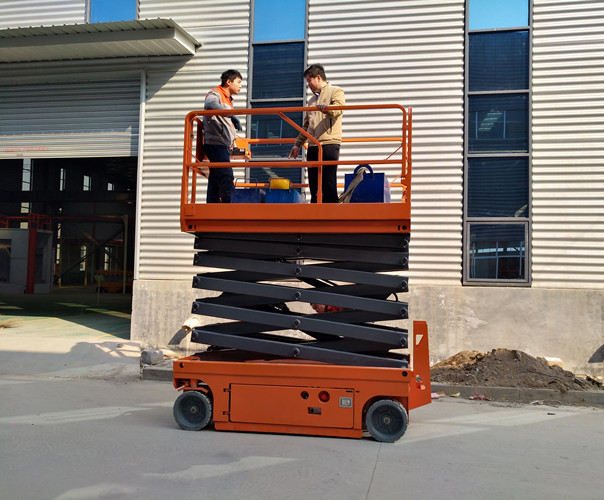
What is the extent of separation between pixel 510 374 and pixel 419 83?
5465mm

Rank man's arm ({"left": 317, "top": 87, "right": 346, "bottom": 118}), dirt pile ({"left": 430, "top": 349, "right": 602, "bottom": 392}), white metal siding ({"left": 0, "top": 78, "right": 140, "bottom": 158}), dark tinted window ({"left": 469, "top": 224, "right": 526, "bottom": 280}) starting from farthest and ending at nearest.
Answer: white metal siding ({"left": 0, "top": 78, "right": 140, "bottom": 158}), dark tinted window ({"left": 469, "top": 224, "right": 526, "bottom": 280}), dirt pile ({"left": 430, "top": 349, "right": 602, "bottom": 392}), man's arm ({"left": 317, "top": 87, "right": 346, "bottom": 118})

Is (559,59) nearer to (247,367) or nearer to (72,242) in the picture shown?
(247,367)

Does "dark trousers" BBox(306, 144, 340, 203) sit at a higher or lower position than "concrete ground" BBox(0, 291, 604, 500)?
higher

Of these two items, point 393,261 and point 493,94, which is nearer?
point 393,261

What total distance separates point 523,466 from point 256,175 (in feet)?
24.7

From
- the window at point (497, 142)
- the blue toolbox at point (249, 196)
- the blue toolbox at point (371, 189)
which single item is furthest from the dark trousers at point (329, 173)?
the window at point (497, 142)

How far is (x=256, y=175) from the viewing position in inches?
434

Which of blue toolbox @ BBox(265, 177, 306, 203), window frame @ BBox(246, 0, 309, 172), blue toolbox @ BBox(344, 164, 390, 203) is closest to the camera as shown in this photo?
blue toolbox @ BBox(344, 164, 390, 203)

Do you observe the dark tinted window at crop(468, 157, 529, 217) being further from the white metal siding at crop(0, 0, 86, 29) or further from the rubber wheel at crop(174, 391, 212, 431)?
the white metal siding at crop(0, 0, 86, 29)

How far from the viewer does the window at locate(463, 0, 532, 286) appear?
9914 millimetres

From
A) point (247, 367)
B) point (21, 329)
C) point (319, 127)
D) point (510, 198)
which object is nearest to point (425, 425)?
point (247, 367)

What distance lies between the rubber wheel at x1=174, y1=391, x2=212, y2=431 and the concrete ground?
142mm

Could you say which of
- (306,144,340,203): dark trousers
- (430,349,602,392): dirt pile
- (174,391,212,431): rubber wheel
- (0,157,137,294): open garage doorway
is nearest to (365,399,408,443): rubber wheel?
(174,391,212,431): rubber wheel

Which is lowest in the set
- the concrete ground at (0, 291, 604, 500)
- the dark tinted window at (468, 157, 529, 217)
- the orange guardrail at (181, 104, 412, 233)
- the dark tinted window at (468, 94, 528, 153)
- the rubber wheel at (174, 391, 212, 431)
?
the concrete ground at (0, 291, 604, 500)
